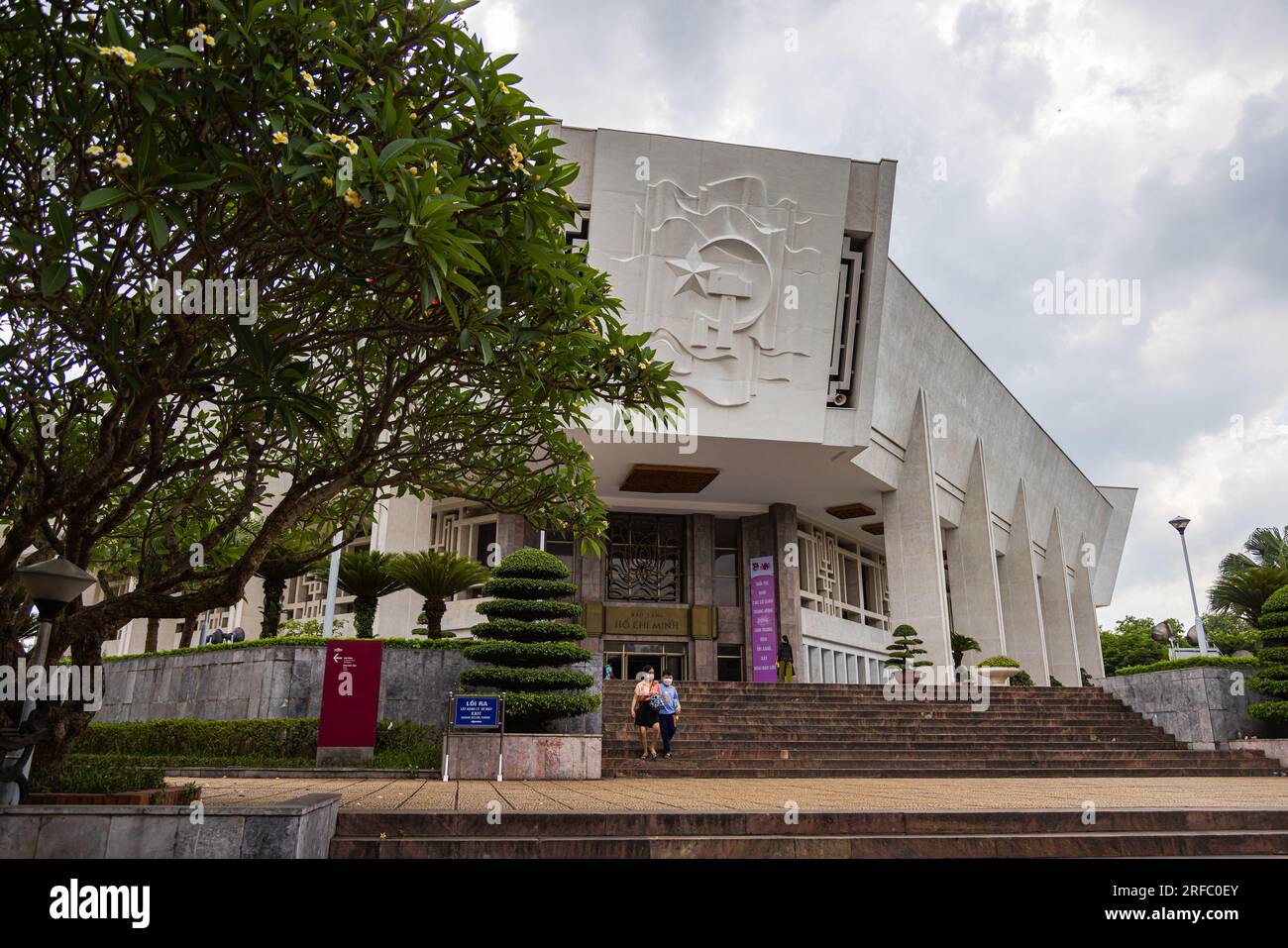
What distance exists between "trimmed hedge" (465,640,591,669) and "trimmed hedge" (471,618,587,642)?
155mm

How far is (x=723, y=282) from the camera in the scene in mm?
21406

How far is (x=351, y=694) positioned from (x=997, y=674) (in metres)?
16.7

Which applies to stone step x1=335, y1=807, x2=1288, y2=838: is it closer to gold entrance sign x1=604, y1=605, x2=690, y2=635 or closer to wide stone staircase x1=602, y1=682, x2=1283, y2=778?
wide stone staircase x1=602, y1=682, x2=1283, y2=778

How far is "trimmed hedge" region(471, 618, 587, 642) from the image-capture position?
13.0 metres

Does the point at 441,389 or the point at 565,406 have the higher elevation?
the point at 441,389

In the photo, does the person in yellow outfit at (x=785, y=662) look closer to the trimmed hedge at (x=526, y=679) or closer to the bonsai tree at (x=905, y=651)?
the bonsai tree at (x=905, y=651)

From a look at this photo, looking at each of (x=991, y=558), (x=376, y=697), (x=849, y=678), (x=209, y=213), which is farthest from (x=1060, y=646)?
(x=209, y=213)

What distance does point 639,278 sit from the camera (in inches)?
832

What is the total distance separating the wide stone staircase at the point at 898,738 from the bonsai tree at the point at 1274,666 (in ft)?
2.86

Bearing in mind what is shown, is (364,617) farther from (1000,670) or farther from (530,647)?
(1000,670)

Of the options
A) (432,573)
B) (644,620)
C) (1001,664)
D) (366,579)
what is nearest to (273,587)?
(366,579)

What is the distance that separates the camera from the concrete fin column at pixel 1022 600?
1233 inches

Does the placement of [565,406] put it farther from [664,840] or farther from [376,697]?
[376,697]

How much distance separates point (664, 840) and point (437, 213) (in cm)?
440
